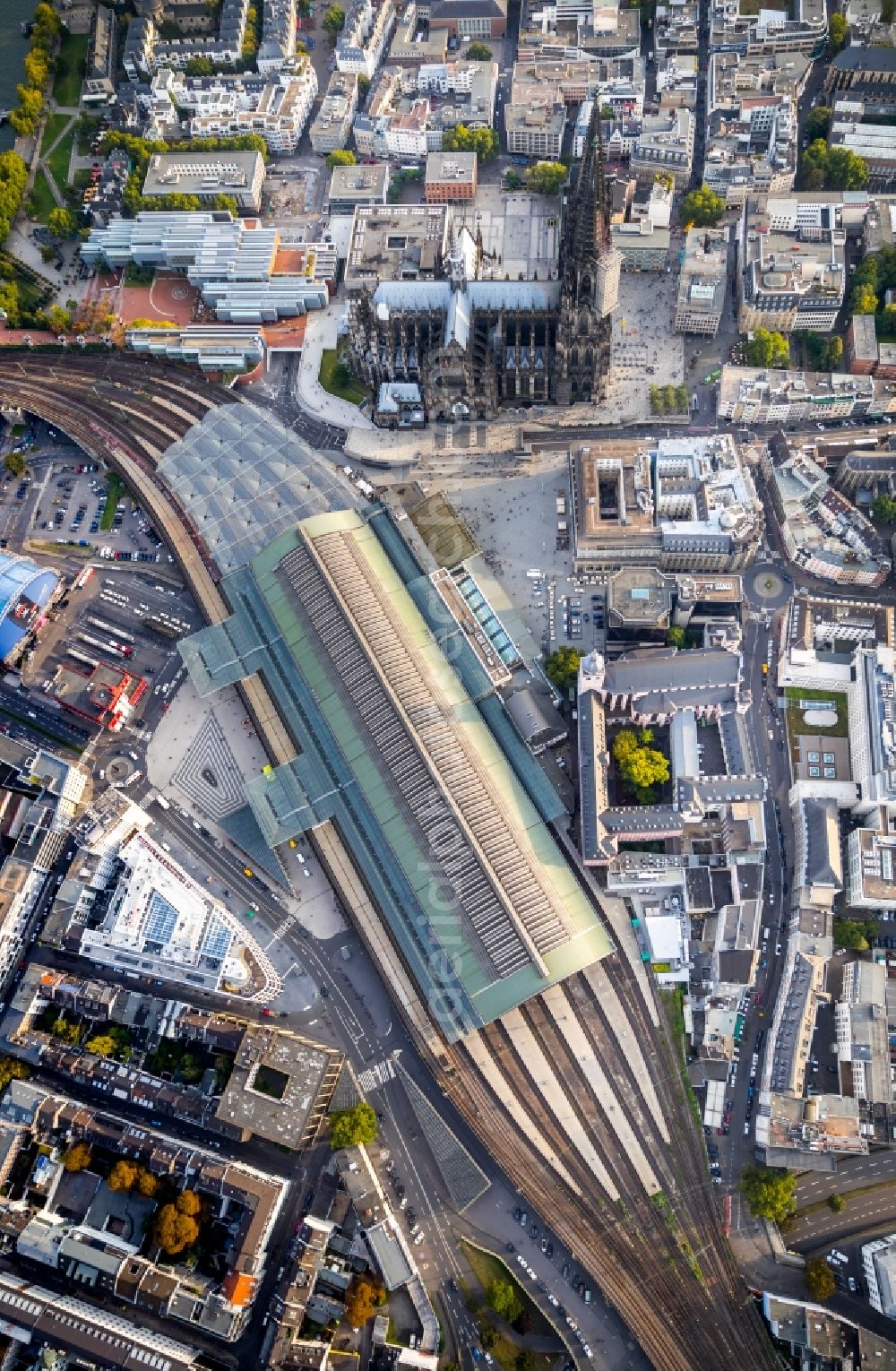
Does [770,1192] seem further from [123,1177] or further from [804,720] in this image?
[123,1177]

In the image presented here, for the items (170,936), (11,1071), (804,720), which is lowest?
(11,1071)

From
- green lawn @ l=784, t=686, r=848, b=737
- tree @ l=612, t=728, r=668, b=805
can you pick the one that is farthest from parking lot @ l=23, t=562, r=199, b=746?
green lawn @ l=784, t=686, r=848, b=737

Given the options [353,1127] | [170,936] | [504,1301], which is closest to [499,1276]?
[504,1301]

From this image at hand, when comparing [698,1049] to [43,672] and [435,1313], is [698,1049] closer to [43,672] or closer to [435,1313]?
[435,1313]

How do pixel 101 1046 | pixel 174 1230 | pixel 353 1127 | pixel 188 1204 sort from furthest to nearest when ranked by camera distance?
pixel 101 1046
pixel 353 1127
pixel 188 1204
pixel 174 1230

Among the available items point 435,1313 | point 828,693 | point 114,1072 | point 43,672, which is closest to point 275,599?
point 43,672

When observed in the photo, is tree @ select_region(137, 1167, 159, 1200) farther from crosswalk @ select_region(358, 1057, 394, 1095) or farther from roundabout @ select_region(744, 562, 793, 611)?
roundabout @ select_region(744, 562, 793, 611)
